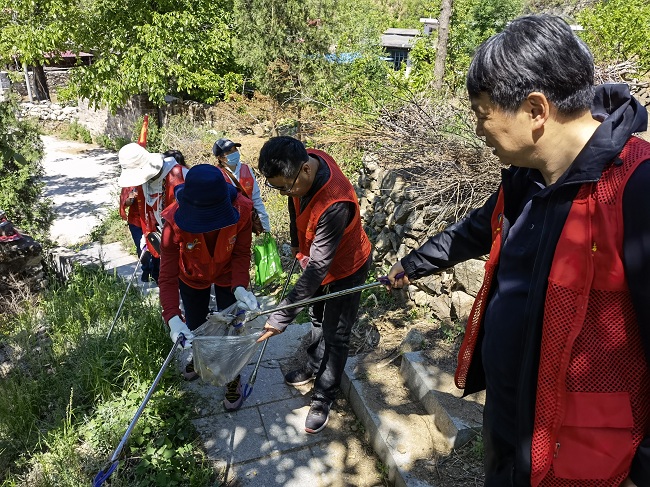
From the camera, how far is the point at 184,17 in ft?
35.3

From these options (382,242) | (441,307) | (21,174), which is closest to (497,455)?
(441,307)

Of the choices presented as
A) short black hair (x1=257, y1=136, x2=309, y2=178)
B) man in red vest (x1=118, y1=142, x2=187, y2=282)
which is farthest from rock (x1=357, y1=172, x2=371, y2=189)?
short black hair (x1=257, y1=136, x2=309, y2=178)

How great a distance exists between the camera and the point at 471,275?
3.65 meters

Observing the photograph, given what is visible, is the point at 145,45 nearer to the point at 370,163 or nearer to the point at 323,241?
the point at 370,163

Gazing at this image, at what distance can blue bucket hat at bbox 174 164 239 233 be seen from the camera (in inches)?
101

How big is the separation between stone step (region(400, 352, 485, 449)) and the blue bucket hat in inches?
65.1

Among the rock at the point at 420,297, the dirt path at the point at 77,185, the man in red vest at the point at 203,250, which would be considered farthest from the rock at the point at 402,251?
the dirt path at the point at 77,185

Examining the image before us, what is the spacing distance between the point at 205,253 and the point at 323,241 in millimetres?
851

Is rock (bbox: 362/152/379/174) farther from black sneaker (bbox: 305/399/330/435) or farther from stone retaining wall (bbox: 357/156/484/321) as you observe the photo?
black sneaker (bbox: 305/399/330/435)

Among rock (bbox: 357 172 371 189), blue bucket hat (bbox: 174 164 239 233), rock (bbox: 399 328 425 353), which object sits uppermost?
blue bucket hat (bbox: 174 164 239 233)

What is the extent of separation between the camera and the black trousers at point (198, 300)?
10.3ft

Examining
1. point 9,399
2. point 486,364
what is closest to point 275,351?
point 9,399

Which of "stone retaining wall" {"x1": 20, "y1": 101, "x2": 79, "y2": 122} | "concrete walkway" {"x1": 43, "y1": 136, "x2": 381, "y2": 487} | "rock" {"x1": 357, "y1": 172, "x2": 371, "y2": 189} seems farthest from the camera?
"stone retaining wall" {"x1": 20, "y1": 101, "x2": 79, "y2": 122}

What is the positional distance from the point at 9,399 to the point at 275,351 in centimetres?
189
